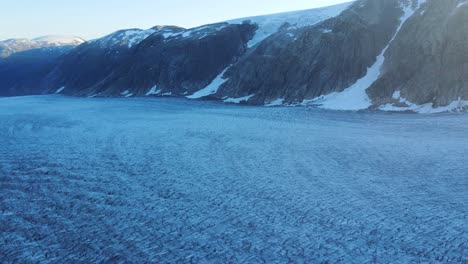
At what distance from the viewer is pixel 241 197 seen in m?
17.3

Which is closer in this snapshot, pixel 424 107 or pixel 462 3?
pixel 424 107

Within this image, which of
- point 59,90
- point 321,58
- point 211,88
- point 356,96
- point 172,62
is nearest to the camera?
point 356,96

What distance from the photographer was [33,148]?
92.4 feet

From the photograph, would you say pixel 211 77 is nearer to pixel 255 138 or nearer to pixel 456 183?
pixel 255 138

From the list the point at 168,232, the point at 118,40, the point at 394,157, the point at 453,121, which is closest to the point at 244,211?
the point at 168,232

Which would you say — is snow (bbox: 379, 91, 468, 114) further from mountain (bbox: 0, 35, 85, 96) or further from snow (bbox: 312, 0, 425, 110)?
mountain (bbox: 0, 35, 85, 96)

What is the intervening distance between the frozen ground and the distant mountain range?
1665 centimetres

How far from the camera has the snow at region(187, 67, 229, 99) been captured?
73.9 metres

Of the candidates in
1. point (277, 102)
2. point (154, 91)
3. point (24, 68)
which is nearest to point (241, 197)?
point (277, 102)

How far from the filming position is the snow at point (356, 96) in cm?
4816

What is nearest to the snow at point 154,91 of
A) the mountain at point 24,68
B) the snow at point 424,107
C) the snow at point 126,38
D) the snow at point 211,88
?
the snow at point 211,88

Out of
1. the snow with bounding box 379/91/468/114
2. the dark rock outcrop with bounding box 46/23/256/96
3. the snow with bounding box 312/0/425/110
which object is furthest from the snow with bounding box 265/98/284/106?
the dark rock outcrop with bounding box 46/23/256/96

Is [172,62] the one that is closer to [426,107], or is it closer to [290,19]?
[290,19]

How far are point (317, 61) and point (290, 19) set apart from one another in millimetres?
30727
